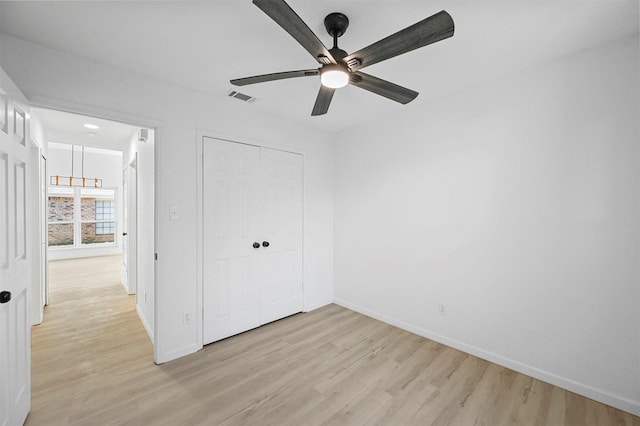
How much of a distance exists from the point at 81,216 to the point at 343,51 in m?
9.15

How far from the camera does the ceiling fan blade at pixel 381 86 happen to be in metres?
1.77

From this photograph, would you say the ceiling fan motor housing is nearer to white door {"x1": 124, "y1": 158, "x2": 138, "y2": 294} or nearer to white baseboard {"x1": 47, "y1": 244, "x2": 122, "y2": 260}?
white door {"x1": 124, "y1": 158, "x2": 138, "y2": 294}

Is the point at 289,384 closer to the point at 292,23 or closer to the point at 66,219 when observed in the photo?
the point at 292,23

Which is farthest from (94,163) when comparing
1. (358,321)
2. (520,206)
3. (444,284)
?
(520,206)

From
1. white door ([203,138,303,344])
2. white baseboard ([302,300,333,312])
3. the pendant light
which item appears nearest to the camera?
white door ([203,138,303,344])

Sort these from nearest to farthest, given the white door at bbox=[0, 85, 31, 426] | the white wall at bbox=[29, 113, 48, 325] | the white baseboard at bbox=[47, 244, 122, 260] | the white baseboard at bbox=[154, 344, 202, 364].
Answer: the white door at bbox=[0, 85, 31, 426]
the white baseboard at bbox=[154, 344, 202, 364]
the white wall at bbox=[29, 113, 48, 325]
the white baseboard at bbox=[47, 244, 122, 260]

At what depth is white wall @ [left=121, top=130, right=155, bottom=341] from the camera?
9.41ft

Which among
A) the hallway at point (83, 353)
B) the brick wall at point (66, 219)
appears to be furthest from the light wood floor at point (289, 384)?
the brick wall at point (66, 219)

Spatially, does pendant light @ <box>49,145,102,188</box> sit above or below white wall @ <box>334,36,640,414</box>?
above

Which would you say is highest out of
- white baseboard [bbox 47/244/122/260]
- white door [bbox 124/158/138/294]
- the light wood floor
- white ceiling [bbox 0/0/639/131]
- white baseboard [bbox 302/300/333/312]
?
white ceiling [bbox 0/0/639/131]

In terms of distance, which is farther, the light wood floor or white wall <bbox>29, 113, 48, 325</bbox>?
white wall <bbox>29, 113, 48, 325</bbox>

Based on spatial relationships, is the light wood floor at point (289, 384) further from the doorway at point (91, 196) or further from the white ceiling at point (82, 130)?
the white ceiling at point (82, 130)

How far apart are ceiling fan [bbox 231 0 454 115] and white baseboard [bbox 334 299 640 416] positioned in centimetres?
240

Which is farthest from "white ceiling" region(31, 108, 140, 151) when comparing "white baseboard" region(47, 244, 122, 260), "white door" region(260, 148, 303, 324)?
"white baseboard" region(47, 244, 122, 260)
